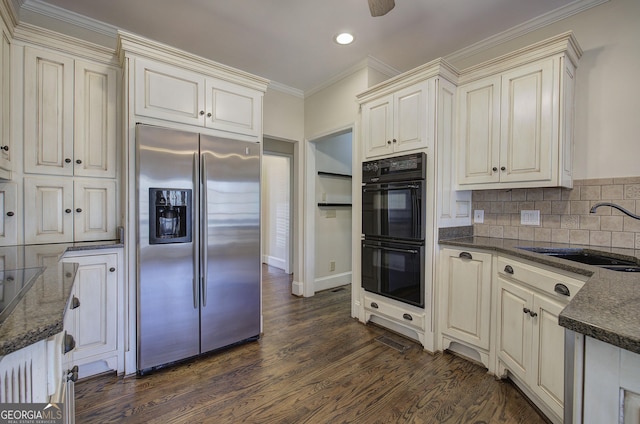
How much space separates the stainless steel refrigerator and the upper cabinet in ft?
6.29

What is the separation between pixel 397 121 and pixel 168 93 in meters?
1.94

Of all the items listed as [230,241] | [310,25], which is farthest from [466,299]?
[310,25]

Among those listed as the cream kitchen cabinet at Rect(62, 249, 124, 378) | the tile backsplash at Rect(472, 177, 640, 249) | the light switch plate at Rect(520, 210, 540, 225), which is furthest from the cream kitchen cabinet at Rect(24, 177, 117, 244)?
the light switch plate at Rect(520, 210, 540, 225)

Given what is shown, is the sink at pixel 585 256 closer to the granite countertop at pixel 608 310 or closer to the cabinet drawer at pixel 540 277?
the cabinet drawer at pixel 540 277

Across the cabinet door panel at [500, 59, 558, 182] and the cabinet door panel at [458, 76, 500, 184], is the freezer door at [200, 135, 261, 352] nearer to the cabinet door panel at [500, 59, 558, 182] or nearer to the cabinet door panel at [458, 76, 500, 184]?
the cabinet door panel at [458, 76, 500, 184]

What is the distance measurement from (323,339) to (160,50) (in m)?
2.74

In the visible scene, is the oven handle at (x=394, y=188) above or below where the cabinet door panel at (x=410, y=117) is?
below

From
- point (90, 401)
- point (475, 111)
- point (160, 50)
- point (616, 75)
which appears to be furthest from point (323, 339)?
point (616, 75)

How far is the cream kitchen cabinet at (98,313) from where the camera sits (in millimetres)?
1946

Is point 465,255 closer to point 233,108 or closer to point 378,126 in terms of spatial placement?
point 378,126

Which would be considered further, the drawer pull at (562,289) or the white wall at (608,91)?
the white wall at (608,91)

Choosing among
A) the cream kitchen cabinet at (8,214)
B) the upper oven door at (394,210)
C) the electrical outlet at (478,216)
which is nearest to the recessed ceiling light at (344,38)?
the upper oven door at (394,210)

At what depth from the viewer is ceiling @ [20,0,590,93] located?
2.23 m

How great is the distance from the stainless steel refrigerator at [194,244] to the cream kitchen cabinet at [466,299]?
1.64 metres
